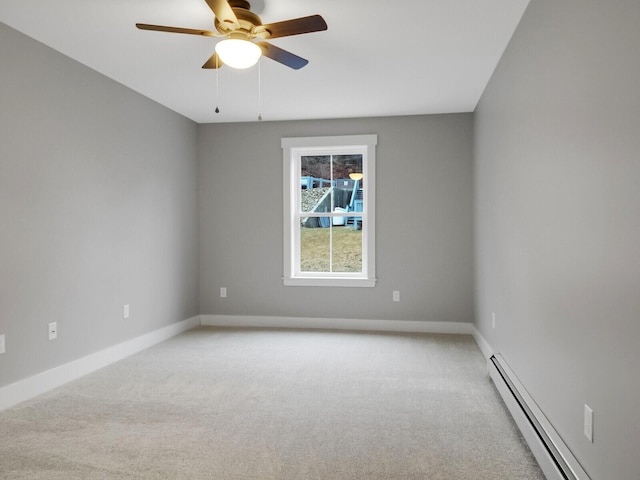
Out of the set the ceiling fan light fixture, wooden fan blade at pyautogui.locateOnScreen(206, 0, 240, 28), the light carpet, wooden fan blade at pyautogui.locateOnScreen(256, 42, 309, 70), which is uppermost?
wooden fan blade at pyautogui.locateOnScreen(206, 0, 240, 28)

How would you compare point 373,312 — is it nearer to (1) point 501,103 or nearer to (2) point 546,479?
(1) point 501,103

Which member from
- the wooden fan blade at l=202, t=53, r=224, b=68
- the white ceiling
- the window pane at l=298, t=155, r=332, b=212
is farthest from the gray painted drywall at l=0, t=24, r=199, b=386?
the window pane at l=298, t=155, r=332, b=212

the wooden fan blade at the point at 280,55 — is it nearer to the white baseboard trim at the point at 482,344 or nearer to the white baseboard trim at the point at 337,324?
the white baseboard trim at the point at 482,344

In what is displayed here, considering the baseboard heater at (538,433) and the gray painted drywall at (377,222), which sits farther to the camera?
the gray painted drywall at (377,222)

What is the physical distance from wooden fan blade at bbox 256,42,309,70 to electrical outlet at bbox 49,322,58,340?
7.94 ft

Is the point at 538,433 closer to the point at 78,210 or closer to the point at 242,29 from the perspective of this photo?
the point at 242,29

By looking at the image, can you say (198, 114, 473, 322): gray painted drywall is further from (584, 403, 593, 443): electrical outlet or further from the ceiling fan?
(584, 403, 593, 443): electrical outlet

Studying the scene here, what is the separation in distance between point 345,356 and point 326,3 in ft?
9.34

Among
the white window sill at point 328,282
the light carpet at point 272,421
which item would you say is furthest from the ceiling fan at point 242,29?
the white window sill at point 328,282

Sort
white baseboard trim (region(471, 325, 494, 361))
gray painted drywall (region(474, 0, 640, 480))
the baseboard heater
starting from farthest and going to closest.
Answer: white baseboard trim (region(471, 325, 494, 361)) → the baseboard heater → gray painted drywall (region(474, 0, 640, 480))

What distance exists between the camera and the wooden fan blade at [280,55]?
9.22 ft

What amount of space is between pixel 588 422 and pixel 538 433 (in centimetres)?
49

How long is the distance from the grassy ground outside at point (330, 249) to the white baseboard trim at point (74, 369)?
1739 millimetres

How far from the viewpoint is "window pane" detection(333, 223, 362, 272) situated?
556cm
